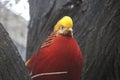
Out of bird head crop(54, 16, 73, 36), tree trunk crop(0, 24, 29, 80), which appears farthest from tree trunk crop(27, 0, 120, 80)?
tree trunk crop(0, 24, 29, 80)

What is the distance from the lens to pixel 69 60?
1881 millimetres

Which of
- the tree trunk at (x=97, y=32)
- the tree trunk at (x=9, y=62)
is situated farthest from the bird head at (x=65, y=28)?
the tree trunk at (x=9, y=62)

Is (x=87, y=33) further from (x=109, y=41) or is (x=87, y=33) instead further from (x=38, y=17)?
(x=38, y=17)

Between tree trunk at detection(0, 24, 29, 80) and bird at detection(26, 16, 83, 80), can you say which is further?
bird at detection(26, 16, 83, 80)

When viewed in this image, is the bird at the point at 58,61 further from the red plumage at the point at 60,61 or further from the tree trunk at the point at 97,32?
the tree trunk at the point at 97,32

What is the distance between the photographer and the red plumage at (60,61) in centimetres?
187

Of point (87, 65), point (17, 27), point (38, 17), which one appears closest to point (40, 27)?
point (38, 17)

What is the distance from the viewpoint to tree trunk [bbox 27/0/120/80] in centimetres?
212

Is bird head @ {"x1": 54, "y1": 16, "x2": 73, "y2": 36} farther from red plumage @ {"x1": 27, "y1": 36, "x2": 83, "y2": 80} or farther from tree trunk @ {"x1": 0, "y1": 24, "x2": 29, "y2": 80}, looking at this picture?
tree trunk @ {"x1": 0, "y1": 24, "x2": 29, "y2": 80}

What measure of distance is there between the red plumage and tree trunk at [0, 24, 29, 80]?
0.42 metres

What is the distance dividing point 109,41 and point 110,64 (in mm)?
132

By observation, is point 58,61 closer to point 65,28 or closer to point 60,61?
point 60,61

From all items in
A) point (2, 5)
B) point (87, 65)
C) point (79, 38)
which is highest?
point (2, 5)

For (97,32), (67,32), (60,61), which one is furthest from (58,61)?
(97,32)
